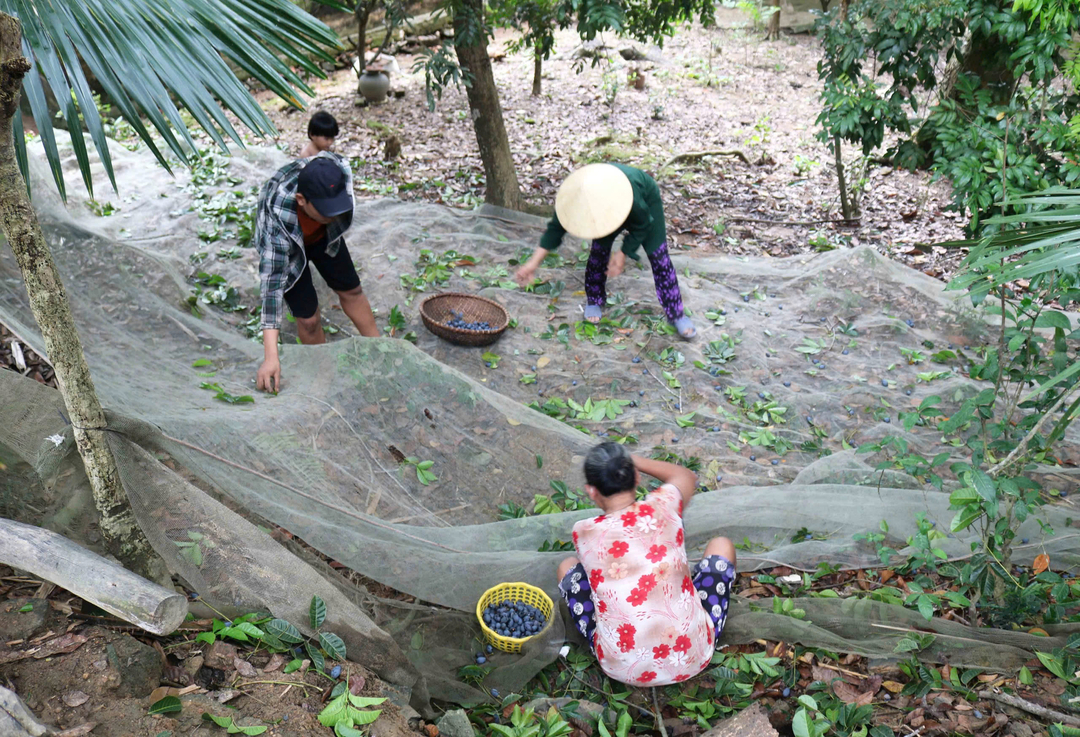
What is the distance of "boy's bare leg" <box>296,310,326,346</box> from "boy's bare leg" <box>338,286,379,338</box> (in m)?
0.16

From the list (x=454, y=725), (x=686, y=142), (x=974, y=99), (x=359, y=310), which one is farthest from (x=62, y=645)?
(x=686, y=142)

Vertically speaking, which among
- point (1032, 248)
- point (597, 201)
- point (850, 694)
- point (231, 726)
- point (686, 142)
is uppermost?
point (1032, 248)

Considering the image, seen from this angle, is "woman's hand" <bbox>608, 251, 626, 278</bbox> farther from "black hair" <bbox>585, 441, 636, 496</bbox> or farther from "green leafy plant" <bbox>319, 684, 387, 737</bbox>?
"green leafy plant" <bbox>319, 684, 387, 737</bbox>

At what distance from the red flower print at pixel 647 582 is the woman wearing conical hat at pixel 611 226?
1980mm

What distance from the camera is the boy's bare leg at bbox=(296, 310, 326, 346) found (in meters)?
3.68

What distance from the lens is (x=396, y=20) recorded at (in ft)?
16.0

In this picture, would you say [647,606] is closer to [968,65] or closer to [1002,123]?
[1002,123]

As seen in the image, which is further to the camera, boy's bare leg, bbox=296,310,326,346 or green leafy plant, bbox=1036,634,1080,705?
boy's bare leg, bbox=296,310,326,346

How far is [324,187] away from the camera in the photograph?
3148 millimetres

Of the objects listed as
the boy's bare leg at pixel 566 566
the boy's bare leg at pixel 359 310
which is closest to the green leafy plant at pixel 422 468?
the boy's bare leg at pixel 566 566

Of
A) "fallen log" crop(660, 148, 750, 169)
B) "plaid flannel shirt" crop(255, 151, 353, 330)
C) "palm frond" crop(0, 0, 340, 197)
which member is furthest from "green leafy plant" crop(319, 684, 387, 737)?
"fallen log" crop(660, 148, 750, 169)

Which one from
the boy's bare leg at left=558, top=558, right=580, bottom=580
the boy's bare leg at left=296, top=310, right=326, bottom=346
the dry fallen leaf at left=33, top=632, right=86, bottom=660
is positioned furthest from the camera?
the boy's bare leg at left=296, top=310, right=326, bottom=346

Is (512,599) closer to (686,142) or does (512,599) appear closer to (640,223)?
(640,223)

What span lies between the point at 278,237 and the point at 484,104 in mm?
2528
